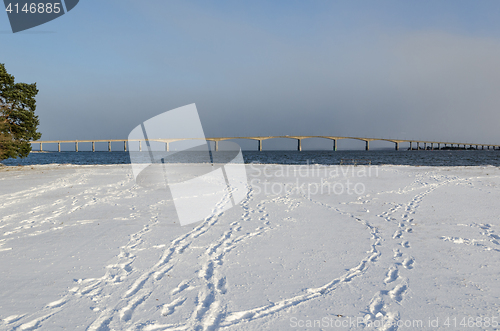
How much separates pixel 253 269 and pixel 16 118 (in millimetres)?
32019

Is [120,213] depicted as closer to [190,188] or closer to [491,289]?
[190,188]

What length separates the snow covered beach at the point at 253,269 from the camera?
3707mm

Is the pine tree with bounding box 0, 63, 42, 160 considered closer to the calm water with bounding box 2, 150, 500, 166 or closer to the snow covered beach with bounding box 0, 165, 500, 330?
the snow covered beach with bounding box 0, 165, 500, 330

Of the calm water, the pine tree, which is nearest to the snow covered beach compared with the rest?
the pine tree

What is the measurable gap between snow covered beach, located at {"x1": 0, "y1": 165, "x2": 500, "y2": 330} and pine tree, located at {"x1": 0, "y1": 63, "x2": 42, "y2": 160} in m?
19.2

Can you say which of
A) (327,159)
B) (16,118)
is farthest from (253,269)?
(327,159)

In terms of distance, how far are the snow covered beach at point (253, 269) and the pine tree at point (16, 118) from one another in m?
19.2

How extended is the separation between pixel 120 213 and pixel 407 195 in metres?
11.9

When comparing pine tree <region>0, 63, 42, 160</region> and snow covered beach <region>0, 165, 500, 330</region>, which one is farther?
pine tree <region>0, 63, 42, 160</region>

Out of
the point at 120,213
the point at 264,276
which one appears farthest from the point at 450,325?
the point at 120,213

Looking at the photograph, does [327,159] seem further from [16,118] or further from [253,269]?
[253,269]

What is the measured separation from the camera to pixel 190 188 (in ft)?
50.2

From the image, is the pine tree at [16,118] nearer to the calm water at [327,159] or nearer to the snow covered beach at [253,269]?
the snow covered beach at [253,269]

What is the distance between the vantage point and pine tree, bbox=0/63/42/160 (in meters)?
24.9
